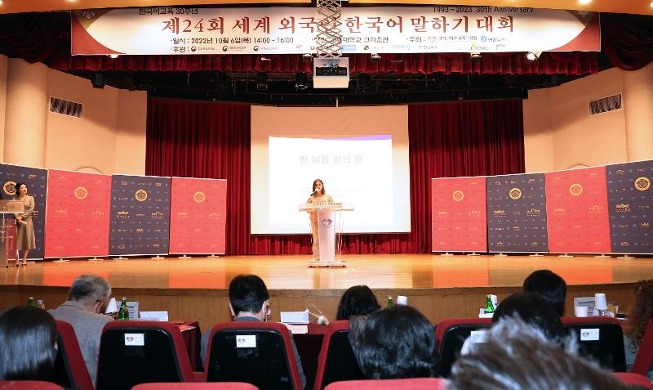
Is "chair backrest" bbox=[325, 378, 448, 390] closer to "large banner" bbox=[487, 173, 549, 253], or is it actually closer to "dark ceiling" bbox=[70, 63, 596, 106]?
"large banner" bbox=[487, 173, 549, 253]

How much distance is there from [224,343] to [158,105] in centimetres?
1067

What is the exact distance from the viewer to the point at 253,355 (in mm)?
2074

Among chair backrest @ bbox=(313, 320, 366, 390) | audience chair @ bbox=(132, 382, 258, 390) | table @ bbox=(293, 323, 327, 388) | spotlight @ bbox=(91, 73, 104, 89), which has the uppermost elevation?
spotlight @ bbox=(91, 73, 104, 89)

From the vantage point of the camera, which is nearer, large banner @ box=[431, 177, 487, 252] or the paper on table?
the paper on table

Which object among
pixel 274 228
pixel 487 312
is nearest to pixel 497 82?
pixel 274 228

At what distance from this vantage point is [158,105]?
11.8 meters

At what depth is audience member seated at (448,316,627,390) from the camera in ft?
1.48

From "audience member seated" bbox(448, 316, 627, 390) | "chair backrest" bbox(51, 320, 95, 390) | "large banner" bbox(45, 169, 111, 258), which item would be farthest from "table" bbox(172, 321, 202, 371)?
"large banner" bbox(45, 169, 111, 258)

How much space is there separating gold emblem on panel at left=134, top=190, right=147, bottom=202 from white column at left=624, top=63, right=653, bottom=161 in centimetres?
947

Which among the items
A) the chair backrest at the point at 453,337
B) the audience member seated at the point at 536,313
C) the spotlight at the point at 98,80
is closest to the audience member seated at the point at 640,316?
the chair backrest at the point at 453,337

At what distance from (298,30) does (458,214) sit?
613 centimetres

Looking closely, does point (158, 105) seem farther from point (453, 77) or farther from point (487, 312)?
→ point (487, 312)

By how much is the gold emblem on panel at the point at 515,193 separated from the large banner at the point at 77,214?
8.23 m

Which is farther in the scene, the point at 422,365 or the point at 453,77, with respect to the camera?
the point at 453,77
